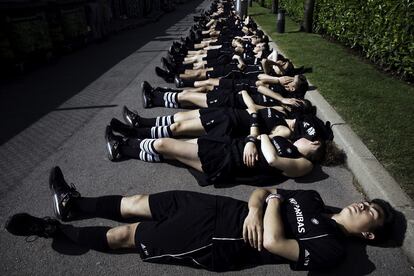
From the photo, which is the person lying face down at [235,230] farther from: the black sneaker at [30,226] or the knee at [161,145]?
the knee at [161,145]

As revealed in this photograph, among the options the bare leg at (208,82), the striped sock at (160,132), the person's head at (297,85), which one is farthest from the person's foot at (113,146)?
the person's head at (297,85)

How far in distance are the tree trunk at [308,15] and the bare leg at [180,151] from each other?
10.9 m

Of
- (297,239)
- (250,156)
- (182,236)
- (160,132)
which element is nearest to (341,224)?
(297,239)

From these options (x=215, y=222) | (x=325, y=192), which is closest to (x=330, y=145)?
(x=325, y=192)

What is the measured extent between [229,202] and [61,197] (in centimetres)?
164

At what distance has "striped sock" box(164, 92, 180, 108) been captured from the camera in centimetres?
596

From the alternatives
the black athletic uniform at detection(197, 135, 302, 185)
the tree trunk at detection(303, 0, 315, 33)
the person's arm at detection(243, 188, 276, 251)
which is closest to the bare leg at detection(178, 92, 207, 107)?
the black athletic uniform at detection(197, 135, 302, 185)

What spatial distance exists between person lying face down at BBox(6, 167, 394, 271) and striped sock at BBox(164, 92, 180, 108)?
3063mm

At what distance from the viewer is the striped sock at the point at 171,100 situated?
5.96m

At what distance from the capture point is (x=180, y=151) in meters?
3.98

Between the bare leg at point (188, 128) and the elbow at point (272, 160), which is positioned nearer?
the elbow at point (272, 160)

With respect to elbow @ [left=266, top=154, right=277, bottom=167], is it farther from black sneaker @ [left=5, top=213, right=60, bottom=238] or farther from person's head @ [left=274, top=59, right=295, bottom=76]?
person's head @ [left=274, top=59, right=295, bottom=76]

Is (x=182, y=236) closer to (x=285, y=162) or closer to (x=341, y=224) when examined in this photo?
(x=341, y=224)

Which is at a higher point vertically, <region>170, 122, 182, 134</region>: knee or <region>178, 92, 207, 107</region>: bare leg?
<region>178, 92, 207, 107</region>: bare leg
